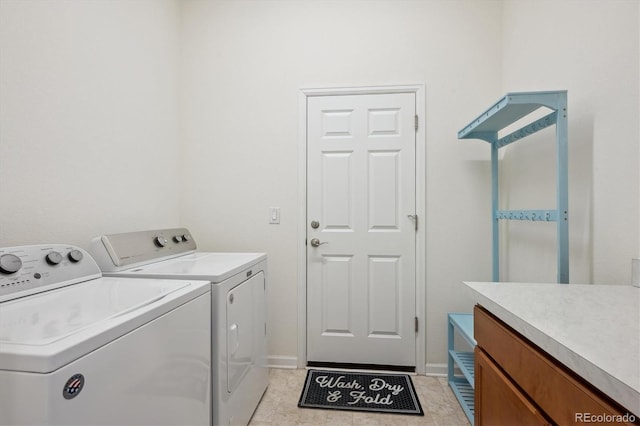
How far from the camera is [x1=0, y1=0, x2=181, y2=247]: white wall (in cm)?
122

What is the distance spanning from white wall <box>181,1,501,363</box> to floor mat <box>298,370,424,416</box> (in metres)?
0.32

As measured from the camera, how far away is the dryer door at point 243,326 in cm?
141

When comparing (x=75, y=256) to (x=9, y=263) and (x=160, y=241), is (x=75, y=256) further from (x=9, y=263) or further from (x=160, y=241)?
(x=160, y=241)

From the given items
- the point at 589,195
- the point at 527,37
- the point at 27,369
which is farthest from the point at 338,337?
the point at 527,37

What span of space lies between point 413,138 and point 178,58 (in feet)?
6.45

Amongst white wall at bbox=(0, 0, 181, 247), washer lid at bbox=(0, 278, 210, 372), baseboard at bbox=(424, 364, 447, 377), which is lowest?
baseboard at bbox=(424, 364, 447, 377)

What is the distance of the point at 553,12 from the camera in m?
1.59

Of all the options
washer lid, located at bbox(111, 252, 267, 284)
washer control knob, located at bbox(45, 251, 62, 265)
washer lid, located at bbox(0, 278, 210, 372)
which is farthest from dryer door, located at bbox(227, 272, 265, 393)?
washer control knob, located at bbox(45, 251, 62, 265)

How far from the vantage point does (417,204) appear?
7.22ft

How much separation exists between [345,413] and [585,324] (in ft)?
4.79

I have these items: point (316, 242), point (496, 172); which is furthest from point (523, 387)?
point (316, 242)

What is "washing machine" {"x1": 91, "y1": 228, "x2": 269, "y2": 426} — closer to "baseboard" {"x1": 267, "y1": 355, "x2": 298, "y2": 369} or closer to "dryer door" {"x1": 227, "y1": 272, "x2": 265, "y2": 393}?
"dryer door" {"x1": 227, "y1": 272, "x2": 265, "y2": 393}

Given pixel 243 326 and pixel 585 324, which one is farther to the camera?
pixel 243 326
